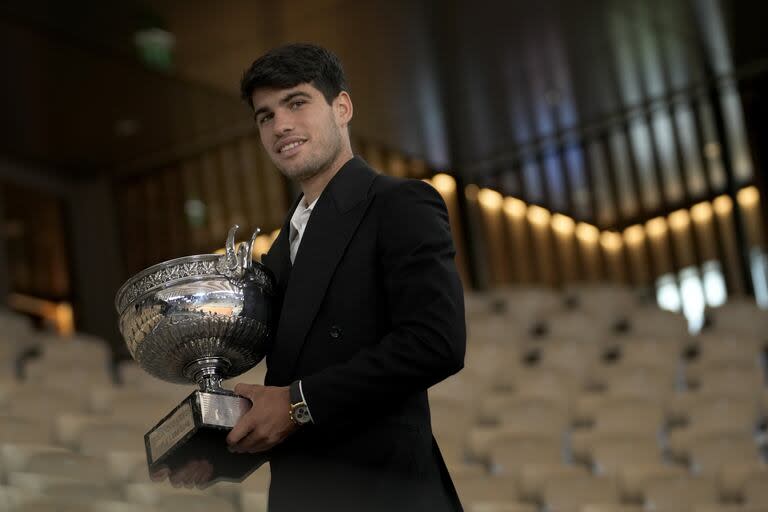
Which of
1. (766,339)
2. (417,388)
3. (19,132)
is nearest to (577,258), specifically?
(766,339)

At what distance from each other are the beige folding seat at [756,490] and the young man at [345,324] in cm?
285

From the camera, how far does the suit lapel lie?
1444 mm

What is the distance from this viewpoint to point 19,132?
8680mm

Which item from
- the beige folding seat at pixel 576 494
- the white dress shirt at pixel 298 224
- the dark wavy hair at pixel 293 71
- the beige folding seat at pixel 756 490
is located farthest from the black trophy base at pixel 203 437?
the beige folding seat at pixel 756 490

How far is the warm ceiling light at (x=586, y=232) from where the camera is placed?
9633 millimetres

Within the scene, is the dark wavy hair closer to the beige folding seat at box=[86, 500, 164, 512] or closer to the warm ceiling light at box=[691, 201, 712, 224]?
the beige folding seat at box=[86, 500, 164, 512]

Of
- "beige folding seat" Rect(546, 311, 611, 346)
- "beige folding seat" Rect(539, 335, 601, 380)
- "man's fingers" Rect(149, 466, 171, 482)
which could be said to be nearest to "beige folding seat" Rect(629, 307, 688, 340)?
"beige folding seat" Rect(546, 311, 611, 346)

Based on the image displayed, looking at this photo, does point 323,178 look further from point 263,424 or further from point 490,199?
point 490,199

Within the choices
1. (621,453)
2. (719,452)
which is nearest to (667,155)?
(719,452)

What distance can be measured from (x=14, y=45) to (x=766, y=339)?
15.6 feet

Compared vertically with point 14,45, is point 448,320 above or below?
below

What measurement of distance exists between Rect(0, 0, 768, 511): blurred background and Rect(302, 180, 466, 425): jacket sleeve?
2.28 metres

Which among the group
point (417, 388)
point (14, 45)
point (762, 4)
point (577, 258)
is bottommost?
point (417, 388)

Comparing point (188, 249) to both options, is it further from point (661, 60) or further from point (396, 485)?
point (396, 485)
